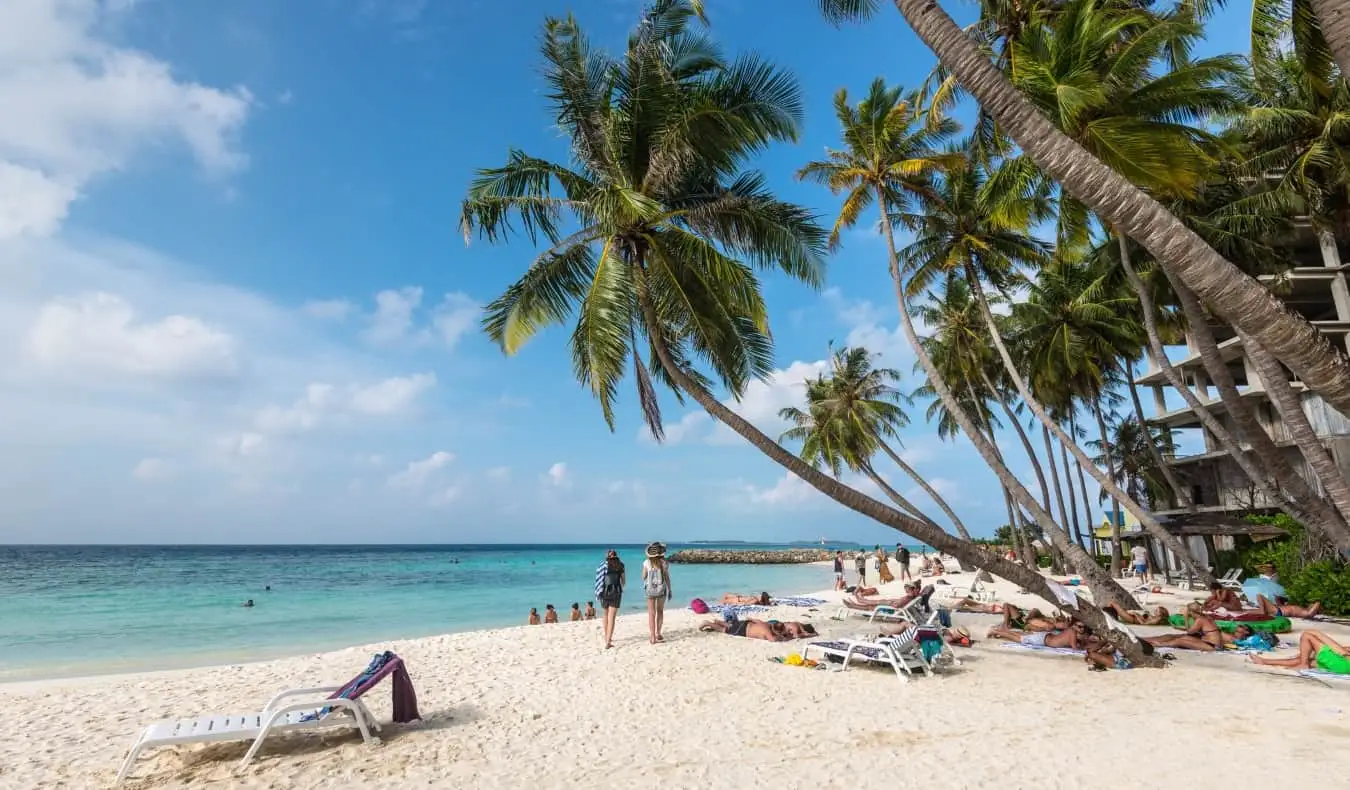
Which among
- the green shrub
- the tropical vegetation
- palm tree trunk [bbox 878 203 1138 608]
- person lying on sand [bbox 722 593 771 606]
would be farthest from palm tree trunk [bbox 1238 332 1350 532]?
person lying on sand [bbox 722 593 771 606]

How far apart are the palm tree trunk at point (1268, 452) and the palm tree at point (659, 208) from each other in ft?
18.6

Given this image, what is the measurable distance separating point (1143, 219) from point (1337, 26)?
128 cm

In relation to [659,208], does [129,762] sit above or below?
below

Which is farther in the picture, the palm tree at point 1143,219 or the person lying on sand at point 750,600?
the person lying on sand at point 750,600

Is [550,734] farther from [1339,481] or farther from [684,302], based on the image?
[1339,481]

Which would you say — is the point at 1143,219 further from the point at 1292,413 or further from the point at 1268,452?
the point at 1268,452

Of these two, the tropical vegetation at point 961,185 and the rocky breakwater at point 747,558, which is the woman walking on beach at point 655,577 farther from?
the rocky breakwater at point 747,558

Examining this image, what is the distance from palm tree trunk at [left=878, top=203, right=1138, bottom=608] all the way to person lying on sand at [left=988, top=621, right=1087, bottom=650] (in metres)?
1.73

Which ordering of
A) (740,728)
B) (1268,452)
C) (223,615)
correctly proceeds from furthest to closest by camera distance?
1. (223,615)
2. (1268,452)
3. (740,728)

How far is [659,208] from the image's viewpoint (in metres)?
9.01

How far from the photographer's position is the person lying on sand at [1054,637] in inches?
365

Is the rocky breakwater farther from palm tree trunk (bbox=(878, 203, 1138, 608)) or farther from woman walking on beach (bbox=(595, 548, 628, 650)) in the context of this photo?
woman walking on beach (bbox=(595, 548, 628, 650))

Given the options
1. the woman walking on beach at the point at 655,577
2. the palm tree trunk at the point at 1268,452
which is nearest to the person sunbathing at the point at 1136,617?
the palm tree trunk at the point at 1268,452

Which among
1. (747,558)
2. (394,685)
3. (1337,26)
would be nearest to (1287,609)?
(1337,26)
